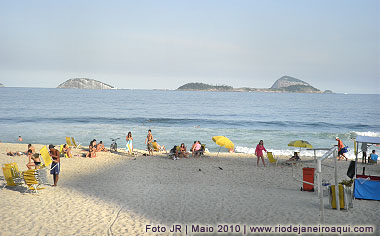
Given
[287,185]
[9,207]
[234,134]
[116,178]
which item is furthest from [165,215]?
[234,134]

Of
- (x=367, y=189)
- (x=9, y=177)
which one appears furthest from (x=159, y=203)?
(x=367, y=189)

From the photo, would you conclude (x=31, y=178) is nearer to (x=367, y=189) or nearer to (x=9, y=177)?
(x=9, y=177)

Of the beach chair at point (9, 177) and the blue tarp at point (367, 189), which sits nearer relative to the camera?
the blue tarp at point (367, 189)

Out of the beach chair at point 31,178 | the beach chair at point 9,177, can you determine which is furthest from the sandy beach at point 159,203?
the beach chair at point 31,178

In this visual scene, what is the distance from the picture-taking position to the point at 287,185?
12570 mm

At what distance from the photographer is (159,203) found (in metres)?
9.48

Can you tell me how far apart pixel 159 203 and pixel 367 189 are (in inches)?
246

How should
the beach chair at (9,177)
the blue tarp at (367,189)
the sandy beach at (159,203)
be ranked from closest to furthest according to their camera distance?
the sandy beach at (159,203), the blue tarp at (367,189), the beach chair at (9,177)

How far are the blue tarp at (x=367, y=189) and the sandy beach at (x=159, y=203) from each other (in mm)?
248

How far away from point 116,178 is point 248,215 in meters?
6.24

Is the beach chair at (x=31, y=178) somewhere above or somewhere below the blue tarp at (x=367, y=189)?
above

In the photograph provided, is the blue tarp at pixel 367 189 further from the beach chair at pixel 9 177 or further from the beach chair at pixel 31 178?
the beach chair at pixel 9 177

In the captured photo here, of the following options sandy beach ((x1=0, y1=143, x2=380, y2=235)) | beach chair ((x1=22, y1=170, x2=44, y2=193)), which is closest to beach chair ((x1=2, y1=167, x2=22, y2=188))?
sandy beach ((x1=0, y1=143, x2=380, y2=235))

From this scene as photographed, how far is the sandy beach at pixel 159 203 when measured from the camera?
7.82m
